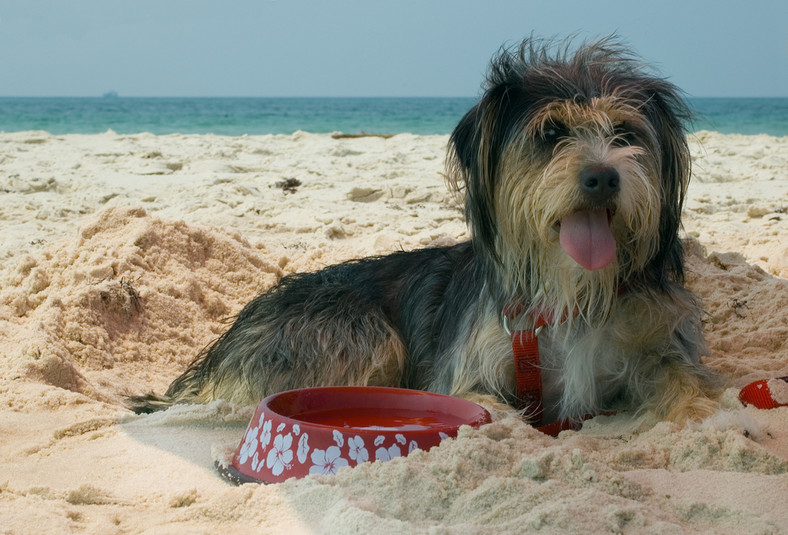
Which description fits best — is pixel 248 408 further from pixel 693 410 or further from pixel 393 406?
pixel 693 410

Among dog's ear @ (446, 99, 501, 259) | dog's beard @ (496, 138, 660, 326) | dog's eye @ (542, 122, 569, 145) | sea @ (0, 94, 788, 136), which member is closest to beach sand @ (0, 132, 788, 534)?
dog's beard @ (496, 138, 660, 326)

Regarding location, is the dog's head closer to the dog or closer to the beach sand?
the dog

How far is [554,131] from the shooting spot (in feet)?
10.6

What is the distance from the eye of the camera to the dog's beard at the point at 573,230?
3.07 m

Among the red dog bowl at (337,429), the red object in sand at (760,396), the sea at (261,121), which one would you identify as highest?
the sea at (261,121)

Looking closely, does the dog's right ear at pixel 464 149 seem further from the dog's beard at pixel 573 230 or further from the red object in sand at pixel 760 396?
the red object in sand at pixel 760 396

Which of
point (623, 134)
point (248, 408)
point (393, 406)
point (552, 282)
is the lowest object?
→ point (248, 408)

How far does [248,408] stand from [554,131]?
1.72 m

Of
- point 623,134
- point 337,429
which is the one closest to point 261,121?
point 623,134

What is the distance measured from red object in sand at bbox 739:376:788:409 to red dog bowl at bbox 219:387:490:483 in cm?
106

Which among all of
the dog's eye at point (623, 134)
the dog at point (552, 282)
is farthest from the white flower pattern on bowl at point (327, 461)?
the dog's eye at point (623, 134)

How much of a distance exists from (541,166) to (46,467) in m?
2.01

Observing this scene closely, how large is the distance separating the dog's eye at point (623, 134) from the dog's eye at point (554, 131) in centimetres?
18

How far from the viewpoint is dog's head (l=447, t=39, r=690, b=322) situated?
3092mm
